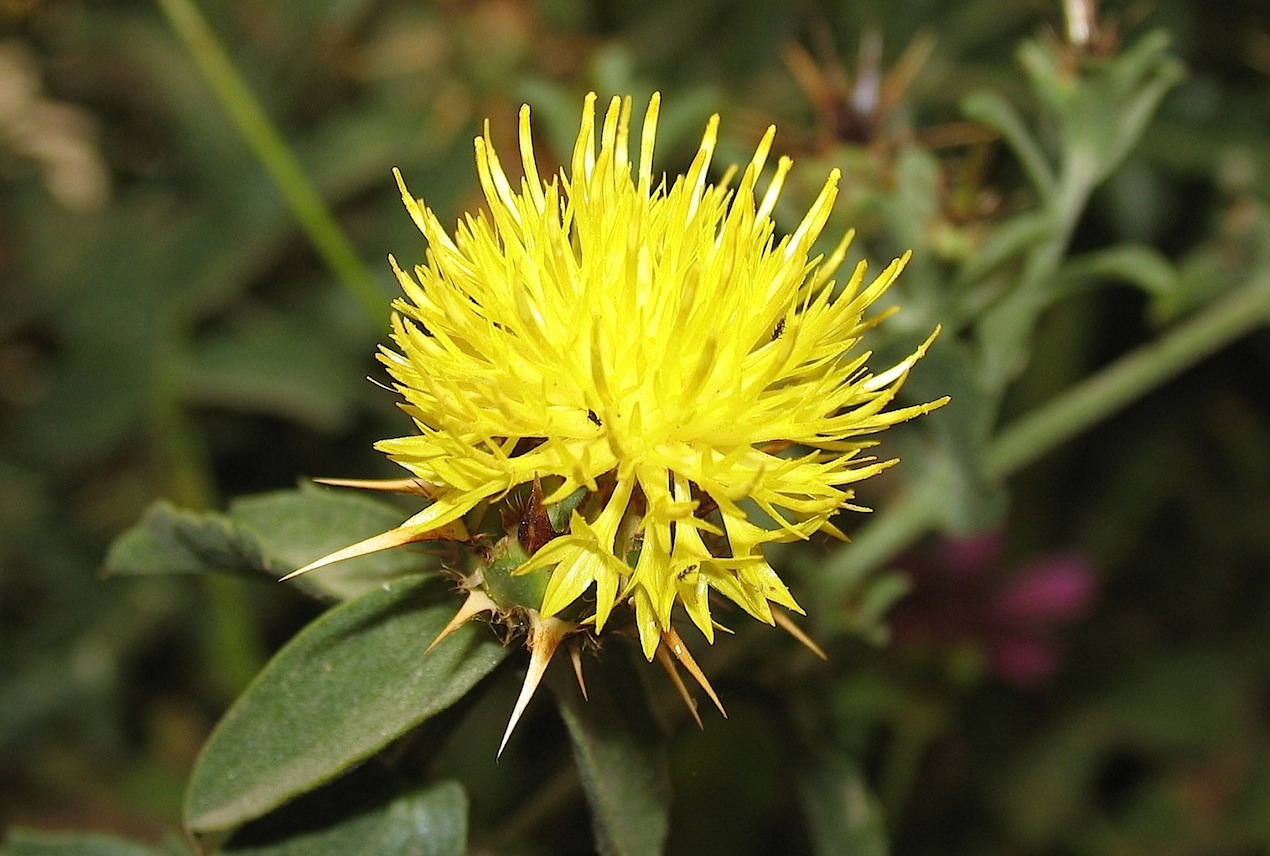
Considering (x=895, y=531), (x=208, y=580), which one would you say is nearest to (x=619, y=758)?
(x=895, y=531)

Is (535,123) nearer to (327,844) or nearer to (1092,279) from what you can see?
(1092,279)

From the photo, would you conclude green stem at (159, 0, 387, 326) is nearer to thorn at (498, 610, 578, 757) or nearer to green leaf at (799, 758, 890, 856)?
green leaf at (799, 758, 890, 856)

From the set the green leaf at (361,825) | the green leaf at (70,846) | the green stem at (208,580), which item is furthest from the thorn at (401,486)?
the green stem at (208,580)

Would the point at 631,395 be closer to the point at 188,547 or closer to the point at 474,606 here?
the point at 474,606

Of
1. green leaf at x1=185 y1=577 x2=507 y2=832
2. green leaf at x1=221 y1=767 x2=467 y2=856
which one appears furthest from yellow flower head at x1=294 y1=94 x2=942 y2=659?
green leaf at x1=221 y1=767 x2=467 y2=856

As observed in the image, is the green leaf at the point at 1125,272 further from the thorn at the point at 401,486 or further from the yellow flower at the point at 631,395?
the thorn at the point at 401,486
